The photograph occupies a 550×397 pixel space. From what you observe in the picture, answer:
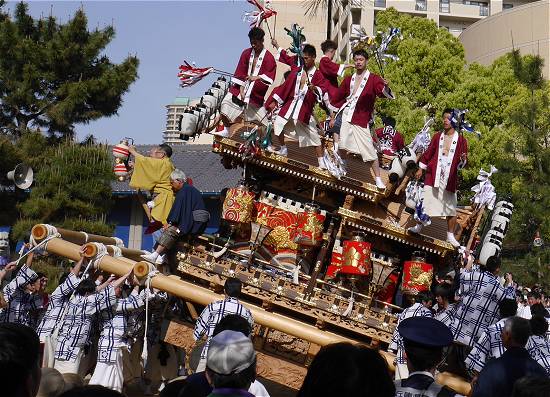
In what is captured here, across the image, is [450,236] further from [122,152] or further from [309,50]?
[122,152]

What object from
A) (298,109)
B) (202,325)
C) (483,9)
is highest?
(483,9)

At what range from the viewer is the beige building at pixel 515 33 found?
3503 cm

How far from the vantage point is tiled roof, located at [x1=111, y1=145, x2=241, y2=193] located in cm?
2769

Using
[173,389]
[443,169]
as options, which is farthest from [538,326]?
[173,389]

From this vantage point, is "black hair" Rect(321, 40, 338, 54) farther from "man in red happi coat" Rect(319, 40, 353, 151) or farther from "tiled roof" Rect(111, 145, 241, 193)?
"tiled roof" Rect(111, 145, 241, 193)

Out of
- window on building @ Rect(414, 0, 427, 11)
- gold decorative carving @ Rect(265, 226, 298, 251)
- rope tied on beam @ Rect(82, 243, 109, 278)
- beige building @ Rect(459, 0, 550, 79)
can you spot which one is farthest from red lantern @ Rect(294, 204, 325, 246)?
window on building @ Rect(414, 0, 427, 11)

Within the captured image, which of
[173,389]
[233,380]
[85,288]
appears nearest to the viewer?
[233,380]

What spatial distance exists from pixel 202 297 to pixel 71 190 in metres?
9.33

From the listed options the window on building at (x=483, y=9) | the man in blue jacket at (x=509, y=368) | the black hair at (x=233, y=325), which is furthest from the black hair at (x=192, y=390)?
the window on building at (x=483, y=9)

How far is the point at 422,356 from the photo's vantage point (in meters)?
4.28

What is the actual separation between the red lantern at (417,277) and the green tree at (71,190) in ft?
30.3

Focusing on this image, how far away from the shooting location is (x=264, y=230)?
10.2 metres

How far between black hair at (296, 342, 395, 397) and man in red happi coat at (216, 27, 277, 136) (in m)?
7.32

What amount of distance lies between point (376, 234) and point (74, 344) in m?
3.55
